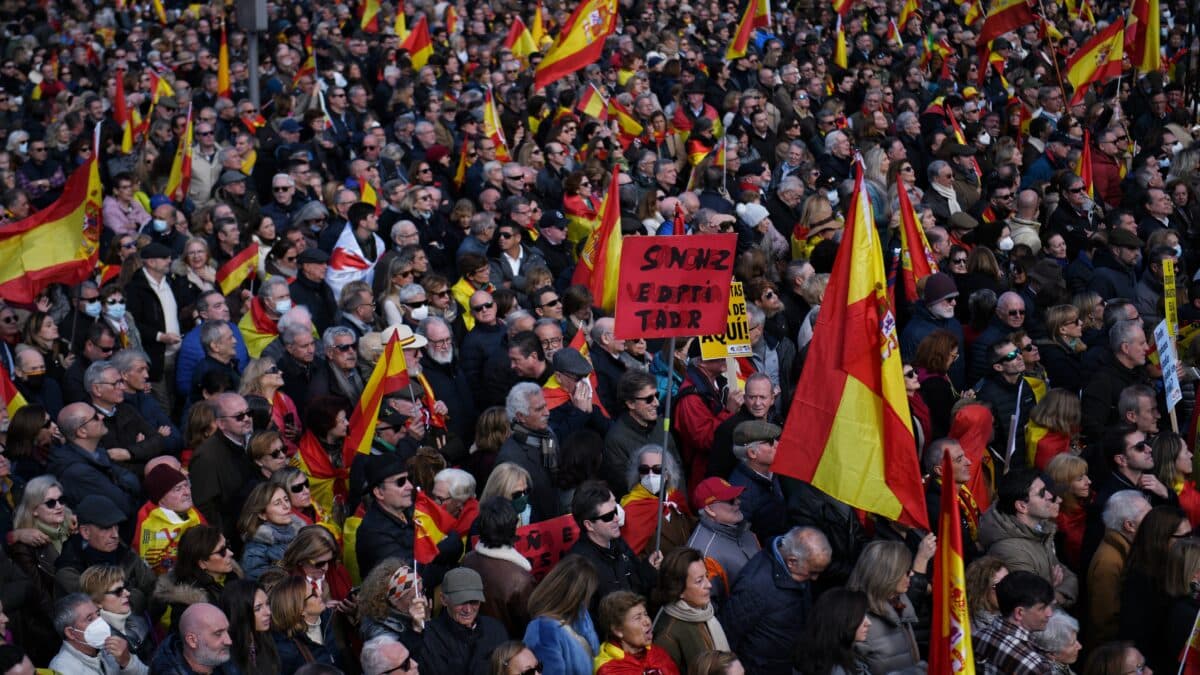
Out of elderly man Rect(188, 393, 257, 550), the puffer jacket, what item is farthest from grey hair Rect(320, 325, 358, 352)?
the puffer jacket

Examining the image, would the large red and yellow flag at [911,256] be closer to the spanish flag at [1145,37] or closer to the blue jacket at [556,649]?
the blue jacket at [556,649]

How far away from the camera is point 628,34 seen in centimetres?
2148

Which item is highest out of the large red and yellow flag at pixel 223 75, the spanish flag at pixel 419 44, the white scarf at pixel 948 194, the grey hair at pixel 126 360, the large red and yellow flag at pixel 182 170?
the spanish flag at pixel 419 44

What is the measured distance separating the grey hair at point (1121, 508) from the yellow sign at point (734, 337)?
115 inches

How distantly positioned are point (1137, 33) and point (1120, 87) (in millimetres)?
1775

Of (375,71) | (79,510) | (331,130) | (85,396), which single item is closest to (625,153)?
(331,130)

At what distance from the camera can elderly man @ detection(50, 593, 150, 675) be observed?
6.67 meters

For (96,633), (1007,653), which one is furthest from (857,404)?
(96,633)

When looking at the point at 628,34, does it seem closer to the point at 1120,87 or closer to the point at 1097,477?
the point at 1120,87

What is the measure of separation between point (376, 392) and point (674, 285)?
1.76m

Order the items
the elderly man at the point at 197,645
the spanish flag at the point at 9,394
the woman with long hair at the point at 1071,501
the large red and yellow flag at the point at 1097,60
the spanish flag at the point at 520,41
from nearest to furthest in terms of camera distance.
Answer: the elderly man at the point at 197,645 → the woman with long hair at the point at 1071,501 → the spanish flag at the point at 9,394 → the large red and yellow flag at the point at 1097,60 → the spanish flag at the point at 520,41

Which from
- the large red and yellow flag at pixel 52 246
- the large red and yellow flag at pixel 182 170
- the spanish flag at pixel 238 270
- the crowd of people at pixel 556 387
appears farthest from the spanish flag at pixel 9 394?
the large red and yellow flag at pixel 182 170

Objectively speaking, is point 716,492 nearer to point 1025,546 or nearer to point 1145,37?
point 1025,546

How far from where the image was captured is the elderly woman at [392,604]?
697cm
